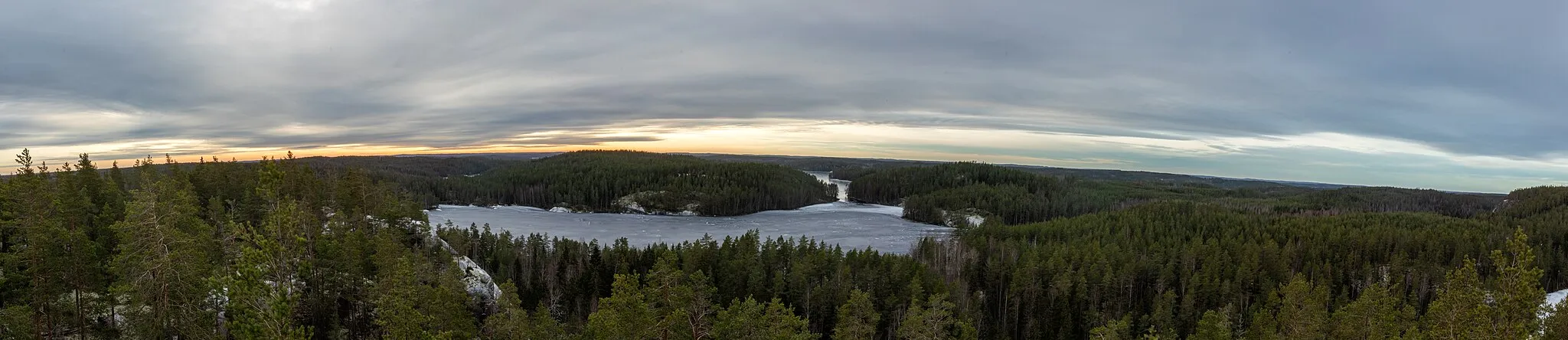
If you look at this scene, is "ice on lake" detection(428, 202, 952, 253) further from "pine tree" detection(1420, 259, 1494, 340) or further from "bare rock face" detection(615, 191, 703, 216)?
"pine tree" detection(1420, 259, 1494, 340)

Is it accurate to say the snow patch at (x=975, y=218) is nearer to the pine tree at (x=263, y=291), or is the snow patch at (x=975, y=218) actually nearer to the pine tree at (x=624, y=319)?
the pine tree at (x=624, y=319)

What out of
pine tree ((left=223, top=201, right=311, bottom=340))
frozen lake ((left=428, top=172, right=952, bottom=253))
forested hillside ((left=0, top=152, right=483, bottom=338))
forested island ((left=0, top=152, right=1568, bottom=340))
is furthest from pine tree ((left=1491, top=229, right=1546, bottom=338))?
frozen lake ((left=428, top=172, right=952, bottom=253))

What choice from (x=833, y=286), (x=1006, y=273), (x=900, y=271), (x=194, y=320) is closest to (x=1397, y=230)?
(x=1006, y=273)

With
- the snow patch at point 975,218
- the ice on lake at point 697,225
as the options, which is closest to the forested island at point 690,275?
the ice on lake at point 697,225

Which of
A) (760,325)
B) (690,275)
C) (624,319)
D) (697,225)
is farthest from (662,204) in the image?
(624,319)

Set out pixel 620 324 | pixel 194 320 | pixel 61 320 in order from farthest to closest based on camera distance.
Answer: pixel 61 320 → pixel 620 324 → pixel 194 320

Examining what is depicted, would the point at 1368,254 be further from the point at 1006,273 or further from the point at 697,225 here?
the point at 697,225
